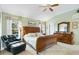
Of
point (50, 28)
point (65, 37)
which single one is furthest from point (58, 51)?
point (50, 28)

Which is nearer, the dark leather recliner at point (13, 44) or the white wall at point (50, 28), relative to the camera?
the dark leather recliner at point (13, 44)

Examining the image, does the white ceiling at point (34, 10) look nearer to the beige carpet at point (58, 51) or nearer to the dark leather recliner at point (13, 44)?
the dark leather recliner at point (13, 44)

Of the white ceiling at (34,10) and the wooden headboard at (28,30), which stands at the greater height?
the white ceiling at (34,10)

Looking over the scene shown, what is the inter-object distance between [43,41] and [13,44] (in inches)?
22.4

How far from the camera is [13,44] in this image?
1.91 metres

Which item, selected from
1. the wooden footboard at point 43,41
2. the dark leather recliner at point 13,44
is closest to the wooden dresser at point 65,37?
the wooden footboard at point 43,41

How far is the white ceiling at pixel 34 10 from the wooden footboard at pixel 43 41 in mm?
392

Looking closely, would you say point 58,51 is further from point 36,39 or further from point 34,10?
point 34,10

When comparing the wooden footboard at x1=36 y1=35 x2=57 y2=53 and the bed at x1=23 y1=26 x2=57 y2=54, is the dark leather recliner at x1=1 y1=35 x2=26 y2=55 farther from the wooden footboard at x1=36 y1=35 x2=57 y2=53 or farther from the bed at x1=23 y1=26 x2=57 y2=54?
the wooden footboard at x1=36 y1=35 x2=57 y2=53

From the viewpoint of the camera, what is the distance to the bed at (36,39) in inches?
77.0

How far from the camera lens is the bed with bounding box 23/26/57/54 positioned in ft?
6.41

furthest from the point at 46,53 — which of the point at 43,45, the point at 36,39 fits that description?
the point at 36,39
